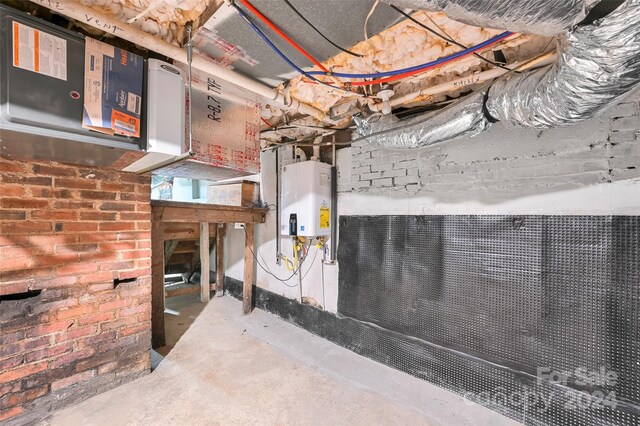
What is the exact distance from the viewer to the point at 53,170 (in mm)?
1700

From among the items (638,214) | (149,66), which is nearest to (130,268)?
(149,66)

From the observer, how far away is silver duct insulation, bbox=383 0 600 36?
817 millimetres

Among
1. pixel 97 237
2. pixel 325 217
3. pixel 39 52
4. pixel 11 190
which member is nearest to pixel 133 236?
pixel 97 237

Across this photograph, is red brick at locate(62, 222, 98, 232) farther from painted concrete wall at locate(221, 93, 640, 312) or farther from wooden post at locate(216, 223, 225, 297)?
wooden post at locate(216, 223, 225, 297)

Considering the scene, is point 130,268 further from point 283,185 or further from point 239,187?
point 239,187

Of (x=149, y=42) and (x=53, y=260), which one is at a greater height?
(x=149, y=42)

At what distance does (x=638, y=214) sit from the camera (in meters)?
1.37

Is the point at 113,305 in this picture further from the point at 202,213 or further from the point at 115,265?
the point at 202,213

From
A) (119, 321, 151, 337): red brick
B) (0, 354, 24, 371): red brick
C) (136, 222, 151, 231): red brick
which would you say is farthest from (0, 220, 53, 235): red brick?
(119, 321, 151, 337): red brick

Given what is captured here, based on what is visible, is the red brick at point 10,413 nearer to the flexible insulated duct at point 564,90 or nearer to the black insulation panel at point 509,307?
the black insulation panel at point 509,307

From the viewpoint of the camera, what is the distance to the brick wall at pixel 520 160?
1.42m

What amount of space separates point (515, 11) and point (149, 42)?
1593 millimetres

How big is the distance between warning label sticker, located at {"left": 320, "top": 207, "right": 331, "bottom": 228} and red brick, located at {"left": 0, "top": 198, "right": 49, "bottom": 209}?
198cm

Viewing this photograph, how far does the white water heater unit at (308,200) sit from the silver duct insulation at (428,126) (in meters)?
0.62
